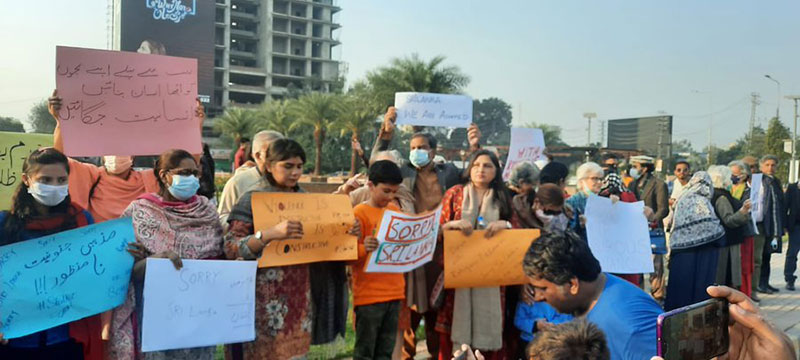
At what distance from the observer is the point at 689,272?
21.5 ft

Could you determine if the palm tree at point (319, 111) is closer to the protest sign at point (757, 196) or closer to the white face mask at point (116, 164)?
the protest sign at point (757, 196)

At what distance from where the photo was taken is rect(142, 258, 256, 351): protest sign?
3.16m

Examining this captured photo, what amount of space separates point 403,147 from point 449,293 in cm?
4938

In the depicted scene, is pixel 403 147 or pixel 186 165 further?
pixel 403 147

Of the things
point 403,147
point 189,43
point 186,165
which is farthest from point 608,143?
point 186,165

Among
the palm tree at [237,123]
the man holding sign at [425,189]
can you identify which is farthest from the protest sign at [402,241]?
the palm tree at [237,123]

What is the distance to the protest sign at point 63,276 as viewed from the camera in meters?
2.92

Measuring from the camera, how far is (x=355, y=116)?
141ft

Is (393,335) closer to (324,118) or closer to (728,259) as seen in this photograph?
(728,259)

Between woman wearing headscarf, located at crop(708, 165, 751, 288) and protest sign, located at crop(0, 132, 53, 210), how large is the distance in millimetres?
6636

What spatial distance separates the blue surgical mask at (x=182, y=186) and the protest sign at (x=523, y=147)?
16.3ft

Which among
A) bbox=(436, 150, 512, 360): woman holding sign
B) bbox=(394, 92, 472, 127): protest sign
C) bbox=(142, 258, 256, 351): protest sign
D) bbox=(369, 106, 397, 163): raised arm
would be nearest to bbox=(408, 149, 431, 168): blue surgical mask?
bbox=(436, 150, 512, 360): woman holding sign

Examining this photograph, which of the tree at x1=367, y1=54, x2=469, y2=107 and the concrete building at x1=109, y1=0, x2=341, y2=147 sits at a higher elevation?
the concrete building at x1=109, y1=0, x2=341, y2=147

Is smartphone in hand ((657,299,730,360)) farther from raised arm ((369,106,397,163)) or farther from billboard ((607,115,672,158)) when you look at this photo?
billboard ((607,115,672,158))
